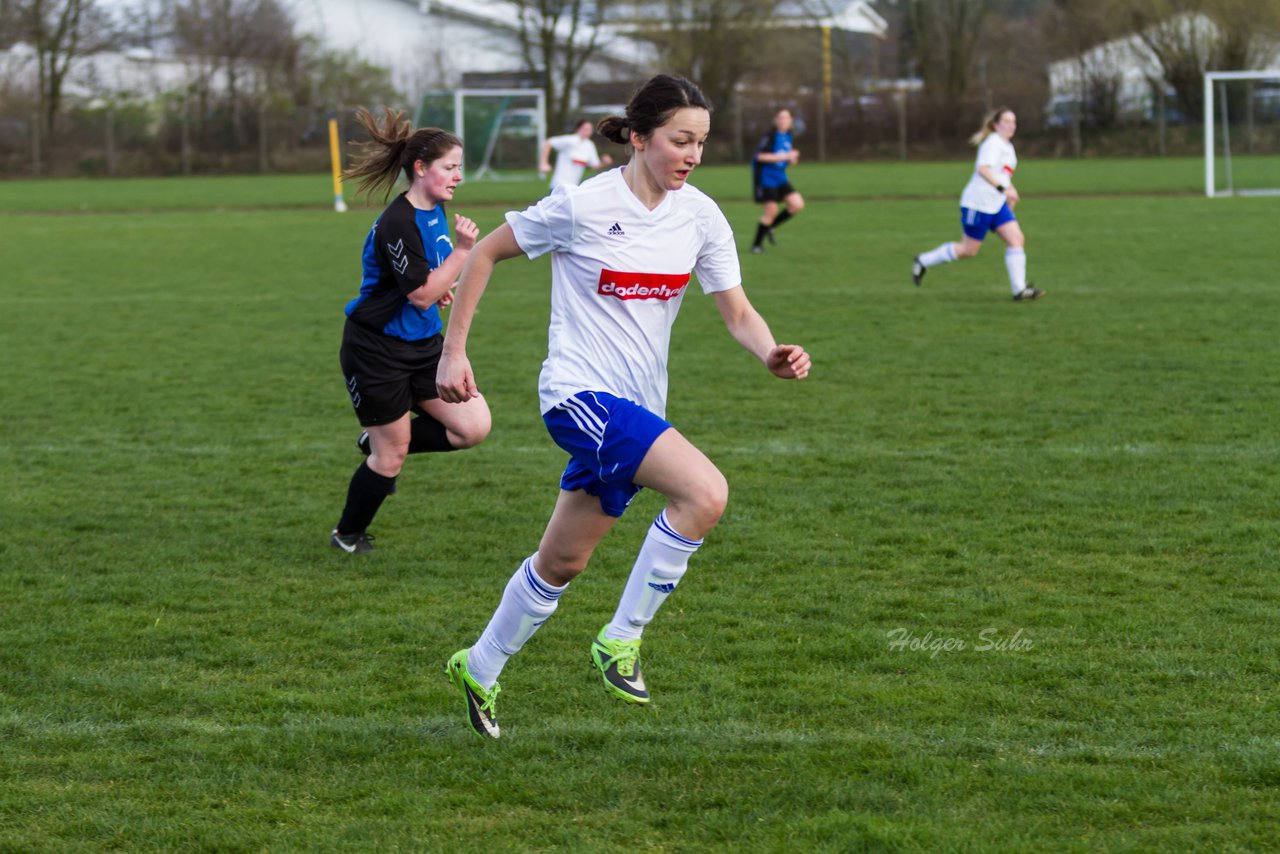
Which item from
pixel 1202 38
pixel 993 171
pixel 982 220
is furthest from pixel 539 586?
pixel 1202 38

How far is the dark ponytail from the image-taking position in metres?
3.82

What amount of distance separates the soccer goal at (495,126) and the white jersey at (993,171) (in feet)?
78.9

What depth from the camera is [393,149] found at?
19.5 ft

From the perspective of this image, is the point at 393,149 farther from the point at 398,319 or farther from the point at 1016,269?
the point at 1016,269

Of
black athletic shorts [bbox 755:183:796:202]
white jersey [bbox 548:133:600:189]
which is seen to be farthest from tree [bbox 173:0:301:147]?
black athletic shorts [bbox 755:183:796:202]

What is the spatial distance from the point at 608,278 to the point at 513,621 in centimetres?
100

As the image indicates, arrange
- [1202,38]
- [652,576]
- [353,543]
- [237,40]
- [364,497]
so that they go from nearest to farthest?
[652,576]
[364,497]
[353,543]
[1202,38]
[237,40]

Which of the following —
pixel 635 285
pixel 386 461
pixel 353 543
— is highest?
pixel 635 285

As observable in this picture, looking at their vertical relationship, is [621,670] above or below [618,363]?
below

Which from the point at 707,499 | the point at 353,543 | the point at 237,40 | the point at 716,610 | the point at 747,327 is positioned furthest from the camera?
the point at 237,40

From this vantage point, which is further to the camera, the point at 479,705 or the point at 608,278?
the point at 479,705

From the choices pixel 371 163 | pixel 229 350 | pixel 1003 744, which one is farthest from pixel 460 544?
pixel 229 350

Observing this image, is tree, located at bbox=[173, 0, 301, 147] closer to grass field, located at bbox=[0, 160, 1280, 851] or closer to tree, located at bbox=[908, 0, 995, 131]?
tree, located at bbox=[908, 0, 995, 131]

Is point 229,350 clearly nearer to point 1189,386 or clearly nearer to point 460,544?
point 460,544
